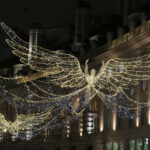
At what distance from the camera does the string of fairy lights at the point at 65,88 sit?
148 ft

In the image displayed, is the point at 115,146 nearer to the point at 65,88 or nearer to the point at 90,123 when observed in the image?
the point at 90,123

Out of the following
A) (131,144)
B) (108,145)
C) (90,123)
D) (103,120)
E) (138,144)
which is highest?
(103,120)

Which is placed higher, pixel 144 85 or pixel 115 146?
pixel 144 85

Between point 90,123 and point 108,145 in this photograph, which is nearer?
point 108,145

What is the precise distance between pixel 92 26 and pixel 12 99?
52.7 ft

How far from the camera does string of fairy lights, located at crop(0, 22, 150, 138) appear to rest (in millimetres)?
45125

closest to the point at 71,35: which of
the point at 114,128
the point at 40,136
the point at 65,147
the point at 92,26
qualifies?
the point at 92,26

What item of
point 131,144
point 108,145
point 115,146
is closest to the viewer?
point 131,144

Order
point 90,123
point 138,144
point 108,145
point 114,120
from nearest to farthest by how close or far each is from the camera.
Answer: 1. point 138,144
2. point 114,120
3. point 108,145
4. point 90,123

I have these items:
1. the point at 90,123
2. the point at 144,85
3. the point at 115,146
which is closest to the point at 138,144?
the point at 144,85

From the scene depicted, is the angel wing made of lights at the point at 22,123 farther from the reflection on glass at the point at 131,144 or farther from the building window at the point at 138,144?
the building window at the point at 138,144

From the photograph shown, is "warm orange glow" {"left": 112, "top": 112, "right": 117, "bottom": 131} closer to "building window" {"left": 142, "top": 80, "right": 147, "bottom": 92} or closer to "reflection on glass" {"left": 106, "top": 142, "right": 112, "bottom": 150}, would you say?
"reflection on glass" {"left": 106, "top": 142, "right": 112, "bottom": 150}

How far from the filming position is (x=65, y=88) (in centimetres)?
6388

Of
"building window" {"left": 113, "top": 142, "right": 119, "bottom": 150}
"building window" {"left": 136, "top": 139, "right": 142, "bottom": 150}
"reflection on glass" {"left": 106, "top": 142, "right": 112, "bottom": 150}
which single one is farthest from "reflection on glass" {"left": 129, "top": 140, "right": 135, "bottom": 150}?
"reflection on glass" {"left": 106, "top": 142, "right": 112, "bottom": 150}
